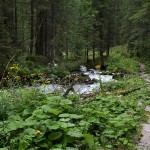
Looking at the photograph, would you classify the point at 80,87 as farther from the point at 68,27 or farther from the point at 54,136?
the point at 68,27

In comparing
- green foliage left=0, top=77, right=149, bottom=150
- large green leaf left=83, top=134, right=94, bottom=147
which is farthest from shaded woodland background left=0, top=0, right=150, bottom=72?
large green leaf left=83, top=134, right=94, bottom=147

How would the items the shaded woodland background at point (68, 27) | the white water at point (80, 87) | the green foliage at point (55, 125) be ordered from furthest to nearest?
the shaded woodland background at point (68, 27)
the white water at point (80, 87)
the green foliage at point (55, 125)

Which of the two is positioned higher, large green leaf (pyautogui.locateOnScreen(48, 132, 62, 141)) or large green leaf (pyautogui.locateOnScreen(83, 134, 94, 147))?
large green leaf (pyautogui.locateOnScreen(48, 132, 62, 141))

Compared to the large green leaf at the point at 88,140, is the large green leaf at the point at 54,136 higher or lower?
higher

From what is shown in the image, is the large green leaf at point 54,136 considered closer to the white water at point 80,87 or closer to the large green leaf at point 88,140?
the large green leaf at point 88,140

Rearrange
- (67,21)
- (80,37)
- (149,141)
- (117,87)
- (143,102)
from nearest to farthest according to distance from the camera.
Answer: (149,141)
(143,102)
(117,87)
(80,37)
(67,21)

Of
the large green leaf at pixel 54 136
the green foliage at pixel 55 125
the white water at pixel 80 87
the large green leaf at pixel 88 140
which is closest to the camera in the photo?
the green foliage at pixel 55 125

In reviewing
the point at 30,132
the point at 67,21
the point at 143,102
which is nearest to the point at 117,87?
the point at 143,102

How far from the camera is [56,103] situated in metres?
5.55

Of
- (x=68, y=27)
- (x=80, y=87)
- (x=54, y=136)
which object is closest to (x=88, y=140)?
(x=54, y=136)

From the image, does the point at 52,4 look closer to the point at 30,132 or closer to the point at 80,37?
the point at 80,37

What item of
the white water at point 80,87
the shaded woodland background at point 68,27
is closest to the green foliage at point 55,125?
the white water at point 80,87

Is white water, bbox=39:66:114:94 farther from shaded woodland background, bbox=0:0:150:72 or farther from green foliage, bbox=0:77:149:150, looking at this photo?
shaded woodland background, bbox=0:0:150:72

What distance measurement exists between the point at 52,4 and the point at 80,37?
240 inches
